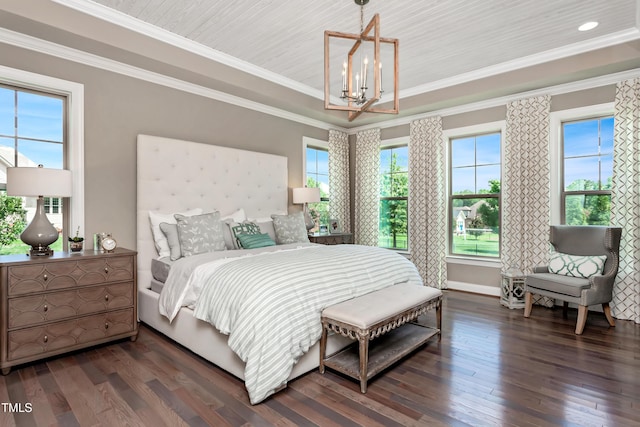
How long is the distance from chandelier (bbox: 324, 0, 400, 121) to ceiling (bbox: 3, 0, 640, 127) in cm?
20

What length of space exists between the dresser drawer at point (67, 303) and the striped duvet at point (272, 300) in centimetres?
38

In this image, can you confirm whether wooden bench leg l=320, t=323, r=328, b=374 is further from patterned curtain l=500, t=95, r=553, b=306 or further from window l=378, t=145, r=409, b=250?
window l=378, t=145, r=409, b=250

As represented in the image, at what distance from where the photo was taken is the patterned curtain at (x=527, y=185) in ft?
13.8

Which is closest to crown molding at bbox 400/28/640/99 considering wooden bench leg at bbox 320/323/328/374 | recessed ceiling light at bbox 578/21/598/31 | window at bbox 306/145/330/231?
recessed ceiling light at bbox 578/21/598/31

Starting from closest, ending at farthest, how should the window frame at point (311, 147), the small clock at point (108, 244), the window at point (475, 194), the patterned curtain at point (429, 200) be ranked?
the small clock at point (108, 244), the window at point (475, 194), the patterned curtain at point (429, 200), the window frame at point (311, 147)

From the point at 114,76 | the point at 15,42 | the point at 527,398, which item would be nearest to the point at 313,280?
the point at 527,398

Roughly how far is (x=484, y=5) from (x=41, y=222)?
4.10 metres

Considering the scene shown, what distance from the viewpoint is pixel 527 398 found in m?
2.12

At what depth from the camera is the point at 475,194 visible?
4.99 metres

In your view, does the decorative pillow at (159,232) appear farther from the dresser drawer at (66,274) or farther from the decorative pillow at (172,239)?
the dresser drawer at (66,274)

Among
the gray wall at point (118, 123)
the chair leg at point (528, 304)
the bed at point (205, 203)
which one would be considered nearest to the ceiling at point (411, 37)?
the gray wall at point (118, 123)

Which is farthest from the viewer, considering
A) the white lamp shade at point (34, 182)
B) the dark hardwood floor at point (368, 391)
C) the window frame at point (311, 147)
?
the window frame at point (311, 147)

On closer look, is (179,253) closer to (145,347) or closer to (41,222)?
(145,347)

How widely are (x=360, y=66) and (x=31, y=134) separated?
308cm
